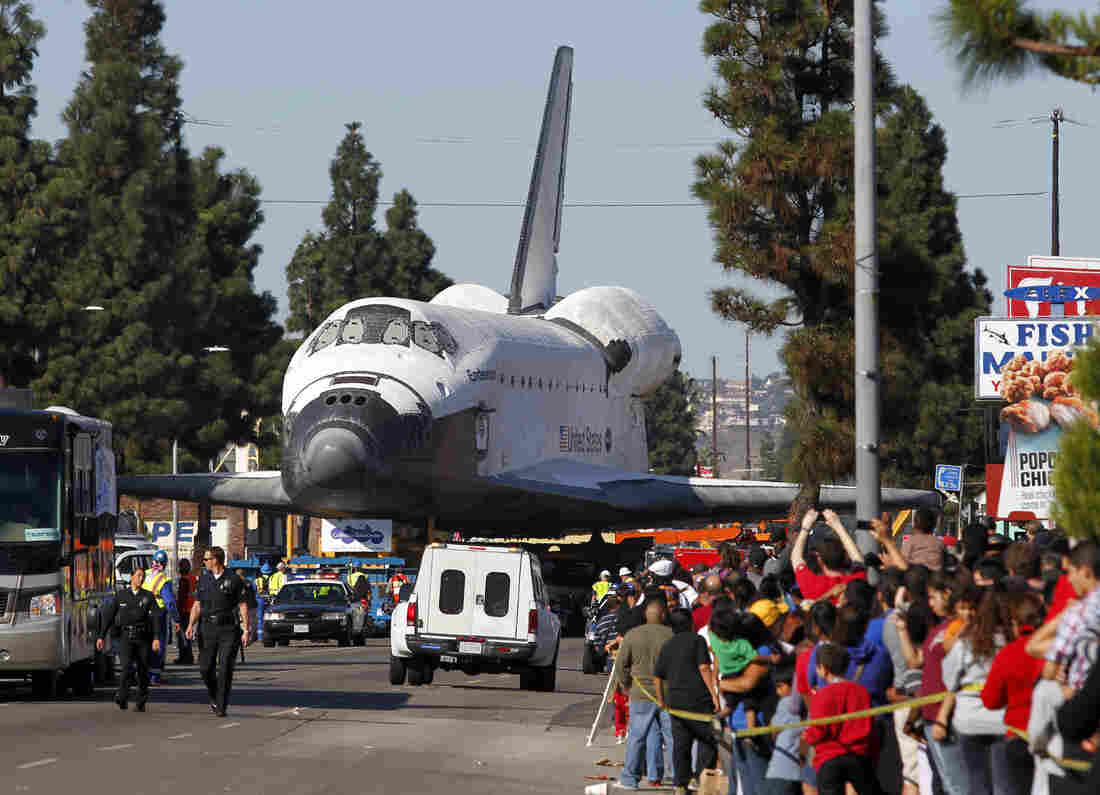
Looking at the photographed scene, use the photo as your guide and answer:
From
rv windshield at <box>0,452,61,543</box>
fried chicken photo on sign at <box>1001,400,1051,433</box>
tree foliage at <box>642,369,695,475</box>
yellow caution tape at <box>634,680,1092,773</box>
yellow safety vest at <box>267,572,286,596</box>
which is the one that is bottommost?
yellow safety vest at <box>267,572,286,596</box>

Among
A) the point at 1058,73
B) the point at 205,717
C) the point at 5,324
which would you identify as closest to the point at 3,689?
the point at 205,717

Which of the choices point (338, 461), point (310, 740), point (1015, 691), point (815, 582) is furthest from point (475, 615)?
point (1015, 691)

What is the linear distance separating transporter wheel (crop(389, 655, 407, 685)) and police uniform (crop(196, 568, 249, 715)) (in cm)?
578

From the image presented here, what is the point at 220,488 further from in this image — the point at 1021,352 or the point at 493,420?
the point at 1021,352

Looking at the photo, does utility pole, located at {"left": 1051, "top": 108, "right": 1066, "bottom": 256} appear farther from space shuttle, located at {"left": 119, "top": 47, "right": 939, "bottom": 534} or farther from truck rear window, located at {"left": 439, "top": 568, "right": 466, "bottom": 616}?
truck rear window, located at {"left": 439, "top": 568, "right": 466, "bottom": 616}

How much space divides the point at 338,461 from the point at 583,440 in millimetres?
16043

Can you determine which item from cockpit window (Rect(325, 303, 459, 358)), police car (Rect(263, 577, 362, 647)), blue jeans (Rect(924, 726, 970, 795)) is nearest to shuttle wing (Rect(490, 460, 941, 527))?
police car (Rect(263, 577, 362, 647))

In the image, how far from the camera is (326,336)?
1622 inches

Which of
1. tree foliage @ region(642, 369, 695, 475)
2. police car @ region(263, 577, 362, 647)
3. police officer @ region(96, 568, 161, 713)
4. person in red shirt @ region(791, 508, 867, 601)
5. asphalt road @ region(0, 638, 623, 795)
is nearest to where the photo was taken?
person in red shirt @ region(791, 508, 867, 601)

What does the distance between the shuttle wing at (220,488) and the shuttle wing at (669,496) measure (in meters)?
5.62

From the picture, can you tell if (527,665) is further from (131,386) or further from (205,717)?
(131,386)

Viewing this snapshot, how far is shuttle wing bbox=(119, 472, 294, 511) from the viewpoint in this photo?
46750mm

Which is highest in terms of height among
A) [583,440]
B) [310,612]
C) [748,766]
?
[583,440]

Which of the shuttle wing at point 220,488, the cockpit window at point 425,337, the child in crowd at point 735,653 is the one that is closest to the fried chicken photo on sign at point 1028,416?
the child in crowd at point 735,653
